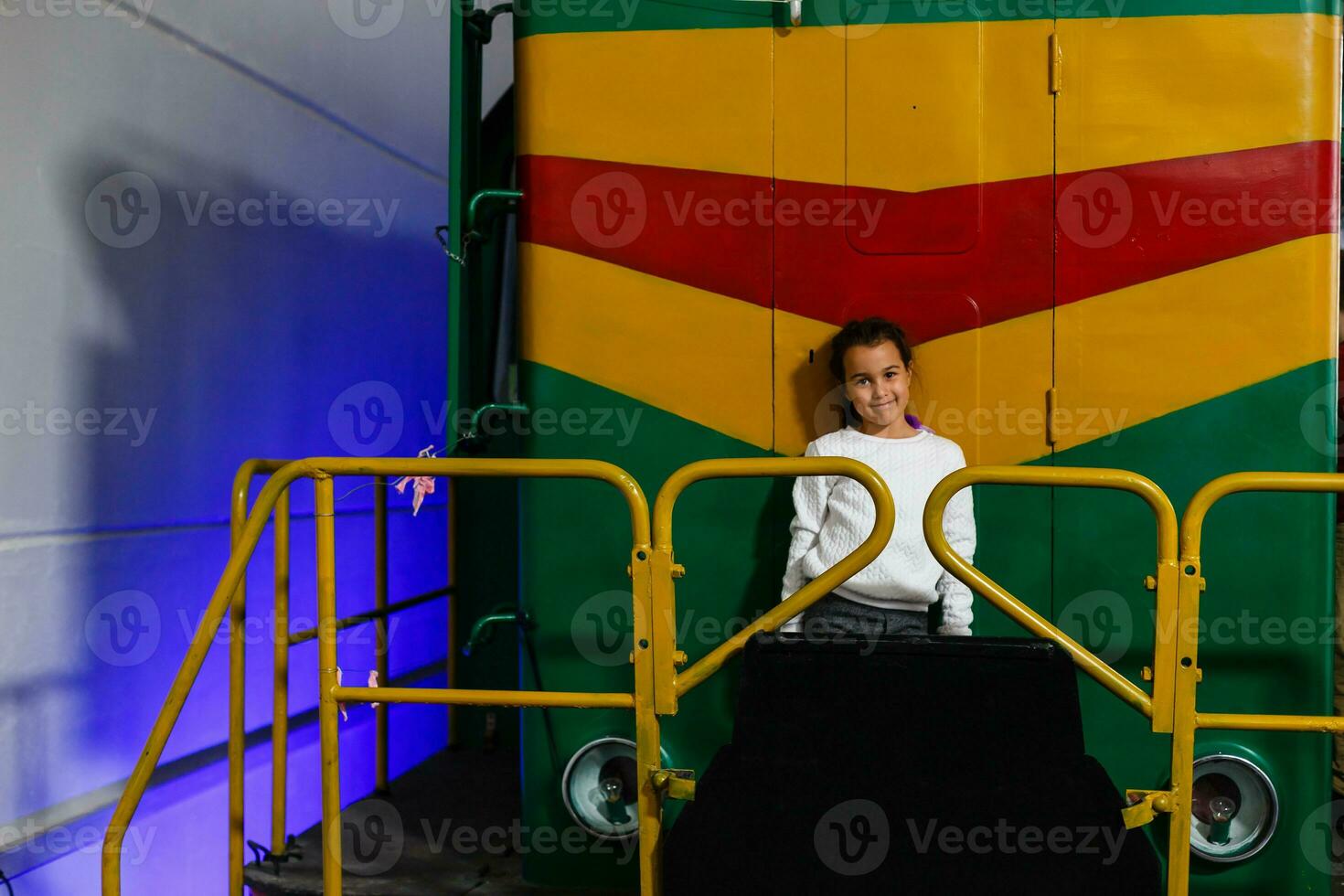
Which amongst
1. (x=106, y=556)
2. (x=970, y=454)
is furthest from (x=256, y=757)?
(x=970, y=454)

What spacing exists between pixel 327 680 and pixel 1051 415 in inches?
64.1

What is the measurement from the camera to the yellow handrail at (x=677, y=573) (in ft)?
6.27

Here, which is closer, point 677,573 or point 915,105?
point 677,573

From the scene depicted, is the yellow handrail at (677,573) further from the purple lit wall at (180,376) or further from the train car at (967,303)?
the purple lit wall at (180,376)

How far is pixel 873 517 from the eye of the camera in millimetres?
2262

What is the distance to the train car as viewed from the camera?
2.42 meters

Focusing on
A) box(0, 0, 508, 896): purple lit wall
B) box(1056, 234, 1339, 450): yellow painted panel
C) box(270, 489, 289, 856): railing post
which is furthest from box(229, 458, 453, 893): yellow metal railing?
box(1056, 234, 1339, 450): yellow painted panel

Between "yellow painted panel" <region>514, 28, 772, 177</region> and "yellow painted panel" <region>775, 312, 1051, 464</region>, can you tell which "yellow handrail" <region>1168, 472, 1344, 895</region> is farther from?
"yellow painted panel" <region>514, 28, 772, 177</region>

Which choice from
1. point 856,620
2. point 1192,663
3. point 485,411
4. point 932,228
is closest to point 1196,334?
point 932,228

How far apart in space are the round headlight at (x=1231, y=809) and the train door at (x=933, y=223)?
→ 49 cm

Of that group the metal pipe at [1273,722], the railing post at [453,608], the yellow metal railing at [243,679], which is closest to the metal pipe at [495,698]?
the yellow metal railing at [243,679]

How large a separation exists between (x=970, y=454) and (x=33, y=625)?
2397 millimetres

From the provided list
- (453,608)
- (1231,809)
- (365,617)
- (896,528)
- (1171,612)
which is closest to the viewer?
(1171,612)

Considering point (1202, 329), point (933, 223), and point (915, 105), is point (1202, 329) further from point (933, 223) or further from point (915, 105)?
point (915, 105)
